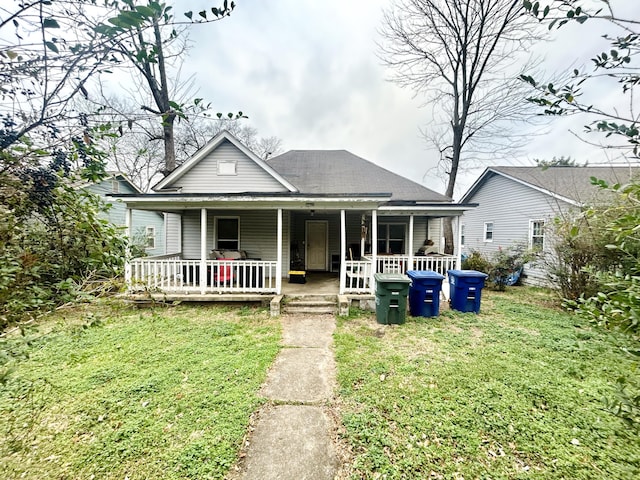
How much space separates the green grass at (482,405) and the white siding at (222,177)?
6.71m

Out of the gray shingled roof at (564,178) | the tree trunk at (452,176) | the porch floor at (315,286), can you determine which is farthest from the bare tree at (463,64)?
the porch floor at (315,286)

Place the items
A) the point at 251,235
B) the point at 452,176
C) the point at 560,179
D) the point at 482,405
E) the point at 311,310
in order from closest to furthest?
the point at 482,405 < the point at 311,310 < the point at 251,235 < the point at 560,179 < the point at 452,176

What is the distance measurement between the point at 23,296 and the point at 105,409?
2537mm

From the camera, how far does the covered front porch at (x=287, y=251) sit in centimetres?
712

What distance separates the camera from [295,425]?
2.88m

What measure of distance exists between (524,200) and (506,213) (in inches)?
51.4

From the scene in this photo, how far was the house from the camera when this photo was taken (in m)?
7.07

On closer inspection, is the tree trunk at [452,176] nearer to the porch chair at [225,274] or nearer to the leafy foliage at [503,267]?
the leafy foliage at [503,267]

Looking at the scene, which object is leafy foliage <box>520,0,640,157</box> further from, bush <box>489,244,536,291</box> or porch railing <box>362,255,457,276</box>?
bush <box>489,244,536,291</box>

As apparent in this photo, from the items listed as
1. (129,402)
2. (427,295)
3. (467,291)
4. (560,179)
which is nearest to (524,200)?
(560,179)

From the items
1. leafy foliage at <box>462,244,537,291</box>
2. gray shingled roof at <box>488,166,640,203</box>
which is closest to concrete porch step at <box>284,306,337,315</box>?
leafy foliage at <box>462,244,537,291</box>

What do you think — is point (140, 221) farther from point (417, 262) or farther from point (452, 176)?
point (452, 176)

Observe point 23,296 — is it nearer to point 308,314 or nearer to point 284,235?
point 308,314

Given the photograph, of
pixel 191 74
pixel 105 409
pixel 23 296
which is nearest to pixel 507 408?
pixel 23 296
